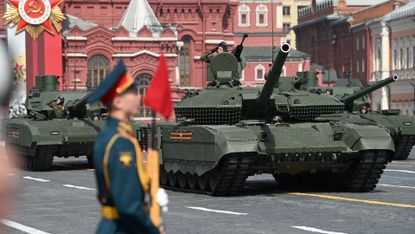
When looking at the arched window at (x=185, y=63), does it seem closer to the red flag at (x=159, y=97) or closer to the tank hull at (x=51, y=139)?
the tank hull at (x=51, y=139)

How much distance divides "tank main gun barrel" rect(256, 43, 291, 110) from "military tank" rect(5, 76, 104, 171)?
31.3ft

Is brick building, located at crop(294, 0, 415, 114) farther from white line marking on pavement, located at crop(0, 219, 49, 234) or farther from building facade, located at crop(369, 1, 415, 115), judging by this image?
white line marking on pavement, located at crop(0, 219, 49, 234)

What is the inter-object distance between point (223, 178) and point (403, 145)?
13843 millimetres

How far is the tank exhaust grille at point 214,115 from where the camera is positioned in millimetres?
20234

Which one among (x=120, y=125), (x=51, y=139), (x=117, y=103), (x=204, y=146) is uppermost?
(x=117, y=103)

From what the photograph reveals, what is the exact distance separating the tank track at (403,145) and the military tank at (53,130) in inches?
303

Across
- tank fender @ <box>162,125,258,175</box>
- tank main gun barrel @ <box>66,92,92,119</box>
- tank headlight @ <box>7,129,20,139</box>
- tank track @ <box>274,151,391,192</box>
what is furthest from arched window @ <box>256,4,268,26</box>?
tank fender @ <box>162,125,258,175</box>

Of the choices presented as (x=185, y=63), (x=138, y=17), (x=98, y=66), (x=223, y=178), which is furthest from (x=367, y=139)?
(x=185, y=63)

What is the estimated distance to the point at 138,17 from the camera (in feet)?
297

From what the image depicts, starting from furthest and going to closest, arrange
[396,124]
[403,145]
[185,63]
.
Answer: [185,63] → [403,145] → [396,124]

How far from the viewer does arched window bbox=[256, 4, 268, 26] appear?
12681 cm

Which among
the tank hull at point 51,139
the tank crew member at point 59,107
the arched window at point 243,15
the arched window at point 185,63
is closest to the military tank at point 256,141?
the tank hull at point 51,139

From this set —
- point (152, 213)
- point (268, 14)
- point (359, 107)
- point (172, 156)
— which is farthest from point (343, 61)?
point (152, 213)

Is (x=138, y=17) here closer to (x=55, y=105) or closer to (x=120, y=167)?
(x=55, y=105)
